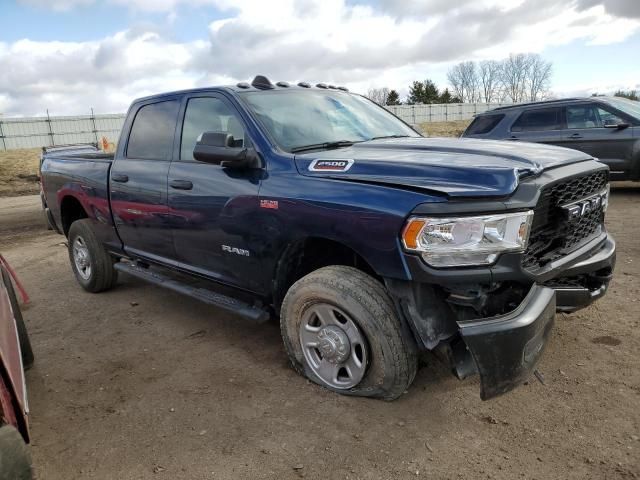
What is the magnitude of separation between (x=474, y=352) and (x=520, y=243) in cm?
57

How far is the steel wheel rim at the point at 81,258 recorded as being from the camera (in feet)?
17.8

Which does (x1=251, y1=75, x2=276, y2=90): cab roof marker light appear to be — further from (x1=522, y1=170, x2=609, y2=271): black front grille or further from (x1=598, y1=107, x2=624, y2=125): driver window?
(x1=598, y1=107, x2=624, y2=125): driver window

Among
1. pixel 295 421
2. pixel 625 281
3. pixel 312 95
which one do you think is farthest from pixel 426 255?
pixel 625 281

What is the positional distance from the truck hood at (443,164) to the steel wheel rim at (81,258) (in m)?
3.30

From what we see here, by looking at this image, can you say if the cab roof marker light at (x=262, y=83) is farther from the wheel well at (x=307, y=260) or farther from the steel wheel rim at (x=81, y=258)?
the steel wheel rim at (x=81, y=258)

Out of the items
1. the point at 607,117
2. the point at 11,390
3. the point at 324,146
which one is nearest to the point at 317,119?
the point at 324,146

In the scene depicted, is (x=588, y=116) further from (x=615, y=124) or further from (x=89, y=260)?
(x=89, y=260)

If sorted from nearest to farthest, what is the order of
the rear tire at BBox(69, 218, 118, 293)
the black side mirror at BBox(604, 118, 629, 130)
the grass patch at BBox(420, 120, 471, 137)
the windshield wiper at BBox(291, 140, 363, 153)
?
the windshield wiper at BBox(291, 140, 363, 153) → the rear tire at BBox(69, 218, 118, 293) → the black side mirror at BBox(604, 118, 629, 130) → the grass patch at BBox(420, 120, 471, 137)

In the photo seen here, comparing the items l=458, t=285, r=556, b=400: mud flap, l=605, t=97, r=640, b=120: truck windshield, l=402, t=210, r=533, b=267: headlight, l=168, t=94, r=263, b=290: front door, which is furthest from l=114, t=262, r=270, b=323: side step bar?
l=605, t=97, r=640, b=120: truck windshield

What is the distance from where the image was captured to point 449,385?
3184mm

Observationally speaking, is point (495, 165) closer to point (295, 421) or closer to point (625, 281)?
point (295, 421)

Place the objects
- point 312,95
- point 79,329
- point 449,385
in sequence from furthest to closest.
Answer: point 79,329
point 312,95
point 449,385

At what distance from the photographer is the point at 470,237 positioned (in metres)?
2.47

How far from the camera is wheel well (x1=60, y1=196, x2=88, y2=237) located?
18.5ft
